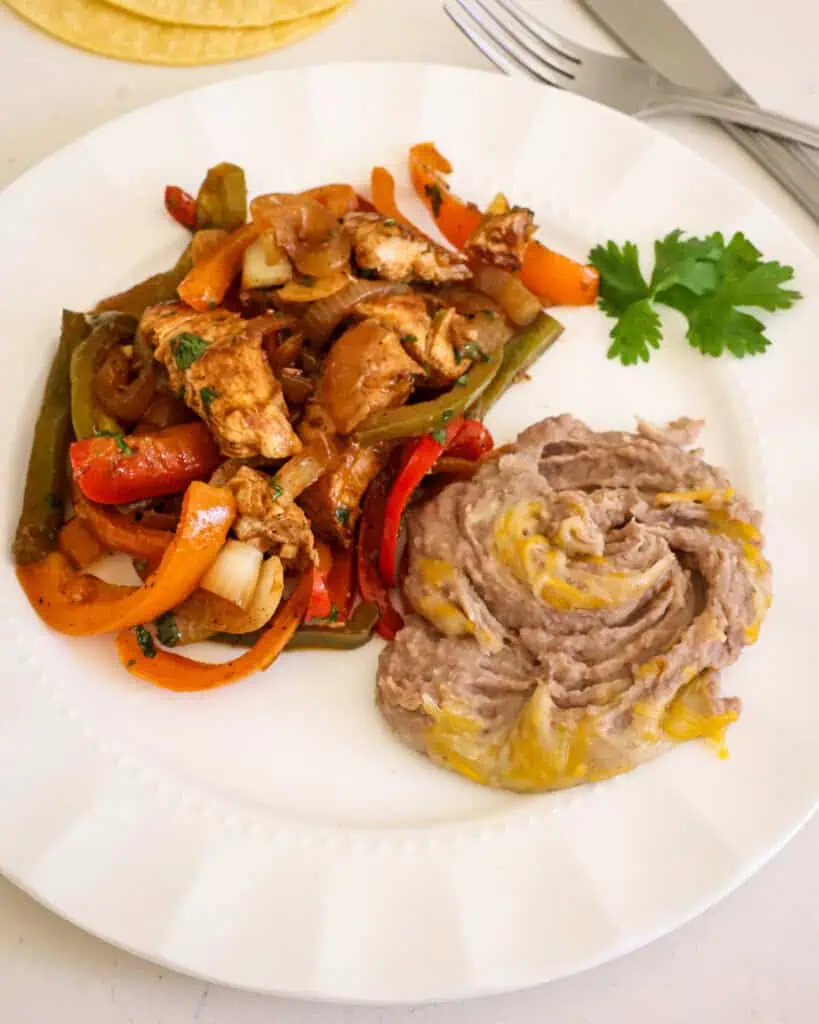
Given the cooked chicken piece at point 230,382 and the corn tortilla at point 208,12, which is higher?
the corn tortilla at point 208,12

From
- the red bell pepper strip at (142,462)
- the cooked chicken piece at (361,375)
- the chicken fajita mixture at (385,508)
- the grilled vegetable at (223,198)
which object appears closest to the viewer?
the chicken fajita mixture at (385,508)

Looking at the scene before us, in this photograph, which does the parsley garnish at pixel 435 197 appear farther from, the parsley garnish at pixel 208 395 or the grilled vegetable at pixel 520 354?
Answer: the parsley garnish at pixel 208 395

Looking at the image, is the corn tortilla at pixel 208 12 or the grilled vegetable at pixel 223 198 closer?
the grilled vegetable at pixel 223 198

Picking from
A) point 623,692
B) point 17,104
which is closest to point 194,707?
point 623,692

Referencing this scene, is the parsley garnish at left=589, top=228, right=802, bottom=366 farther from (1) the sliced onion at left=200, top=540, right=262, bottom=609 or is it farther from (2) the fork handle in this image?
(1) the sliced onion at left=200, top=540, right=262, bottom=609

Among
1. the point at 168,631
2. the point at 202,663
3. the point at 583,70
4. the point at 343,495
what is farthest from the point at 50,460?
the point at 583,70

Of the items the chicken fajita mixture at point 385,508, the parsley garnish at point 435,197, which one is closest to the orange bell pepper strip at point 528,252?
the parsley garnish at point 435,197

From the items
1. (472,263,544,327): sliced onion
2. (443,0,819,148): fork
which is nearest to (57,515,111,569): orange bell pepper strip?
(472,263,544,327): sliced onion
